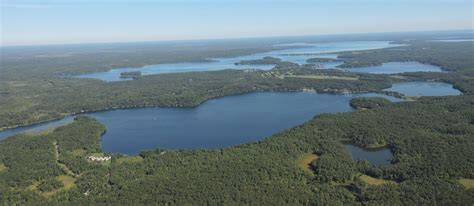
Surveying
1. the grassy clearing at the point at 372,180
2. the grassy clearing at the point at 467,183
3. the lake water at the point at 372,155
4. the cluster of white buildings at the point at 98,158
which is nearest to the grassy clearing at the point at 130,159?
the cluster of white buildings at the point at 98,158

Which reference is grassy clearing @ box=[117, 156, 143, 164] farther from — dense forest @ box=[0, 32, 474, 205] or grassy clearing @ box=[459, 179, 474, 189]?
grassy clearing @ box=[459, 179, 474, 189]

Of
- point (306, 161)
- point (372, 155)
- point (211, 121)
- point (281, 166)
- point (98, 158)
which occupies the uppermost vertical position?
point (211, 121)

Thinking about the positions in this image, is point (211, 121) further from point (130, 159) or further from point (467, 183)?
point (467, 183)

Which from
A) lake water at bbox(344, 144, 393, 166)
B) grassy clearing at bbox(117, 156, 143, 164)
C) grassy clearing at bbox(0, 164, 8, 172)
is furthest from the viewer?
grassy clearing at bbox(117, 156, 143, 164)

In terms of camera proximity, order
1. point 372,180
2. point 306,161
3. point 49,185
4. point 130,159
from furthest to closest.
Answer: point 130,159 < point 306,161 < point 49,185 < point 372,180

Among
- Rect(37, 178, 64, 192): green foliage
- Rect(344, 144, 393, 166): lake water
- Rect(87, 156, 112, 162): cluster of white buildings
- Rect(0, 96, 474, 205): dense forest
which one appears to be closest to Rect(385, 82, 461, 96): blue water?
Rect(0, 96, 474, 205): dense forest

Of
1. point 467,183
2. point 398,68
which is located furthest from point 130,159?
point 398,68

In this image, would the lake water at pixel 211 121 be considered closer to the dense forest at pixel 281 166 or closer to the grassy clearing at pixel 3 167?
the dense forest at pixel 281 166
